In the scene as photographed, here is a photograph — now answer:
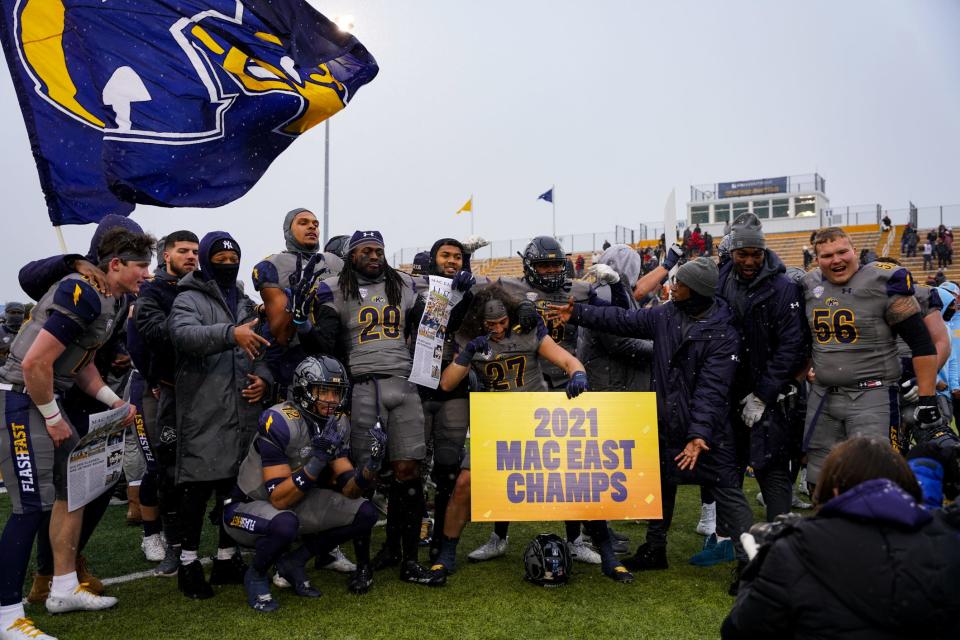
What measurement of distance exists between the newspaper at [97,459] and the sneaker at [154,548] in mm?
1256

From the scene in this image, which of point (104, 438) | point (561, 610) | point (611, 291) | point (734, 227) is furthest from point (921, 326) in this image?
point (104, 438)

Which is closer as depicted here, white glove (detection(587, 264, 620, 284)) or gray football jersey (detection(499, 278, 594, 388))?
gray football jersey (detection(499, 278, 594, 388))

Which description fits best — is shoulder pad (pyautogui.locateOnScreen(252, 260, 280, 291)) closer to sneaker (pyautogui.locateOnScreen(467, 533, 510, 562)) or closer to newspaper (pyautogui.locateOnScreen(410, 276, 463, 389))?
newspaper (pyautogui.locateOnScreen(410, 276, 463, 389))

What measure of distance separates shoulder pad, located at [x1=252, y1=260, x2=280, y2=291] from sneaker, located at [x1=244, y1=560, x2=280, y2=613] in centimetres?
192

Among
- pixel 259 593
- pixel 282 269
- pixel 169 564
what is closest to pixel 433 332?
pixel 282 269

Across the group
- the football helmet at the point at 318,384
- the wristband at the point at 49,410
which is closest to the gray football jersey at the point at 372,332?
the football helmet at the point at 318,384

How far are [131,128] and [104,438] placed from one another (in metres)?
2.49

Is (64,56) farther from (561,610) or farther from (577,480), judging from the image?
(561,610)

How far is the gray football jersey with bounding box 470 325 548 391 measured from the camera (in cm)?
556

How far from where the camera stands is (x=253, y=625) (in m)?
4.55

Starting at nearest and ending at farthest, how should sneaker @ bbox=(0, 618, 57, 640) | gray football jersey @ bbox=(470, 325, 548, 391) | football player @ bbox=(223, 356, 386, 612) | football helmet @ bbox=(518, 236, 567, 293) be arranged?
sneaker @ bbox=(0, 618, 57, 640) → football player @ bbox=(223, 356, 386, 612) → gray football jersey @ bbox=(470, 325, 548, 391) → football helmet @ bbox=(518, 236, 567, 293)

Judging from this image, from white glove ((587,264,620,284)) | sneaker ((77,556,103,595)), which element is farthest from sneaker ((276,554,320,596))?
white glove ((587,264,620,284))

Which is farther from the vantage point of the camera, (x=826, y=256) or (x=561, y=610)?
(x=826, y=256)

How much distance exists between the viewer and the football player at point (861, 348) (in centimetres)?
509
